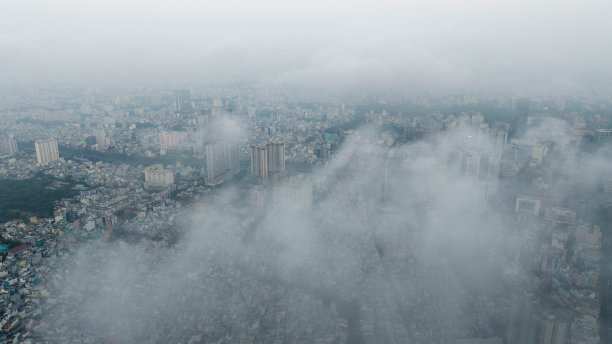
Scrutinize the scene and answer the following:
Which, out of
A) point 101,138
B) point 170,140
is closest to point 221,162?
point 170,140

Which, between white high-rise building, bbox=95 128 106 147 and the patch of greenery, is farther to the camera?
white high-rise building, bbox=95 128 106 147

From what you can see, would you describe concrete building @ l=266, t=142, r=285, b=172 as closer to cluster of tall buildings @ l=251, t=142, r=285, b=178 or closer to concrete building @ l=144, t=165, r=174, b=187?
cluster of tall buildings @ l=251, t=142, r=285, b=178

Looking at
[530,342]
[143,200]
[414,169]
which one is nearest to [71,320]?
[143,200]

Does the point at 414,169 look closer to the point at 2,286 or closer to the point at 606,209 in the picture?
the point at 606,209

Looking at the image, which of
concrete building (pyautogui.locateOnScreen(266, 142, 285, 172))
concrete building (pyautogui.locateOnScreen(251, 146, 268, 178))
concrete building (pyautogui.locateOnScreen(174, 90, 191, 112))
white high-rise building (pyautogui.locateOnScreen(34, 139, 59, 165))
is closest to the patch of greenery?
white high-rise building (pyautogui.locateOnScreen(34, 139, 59, 165))

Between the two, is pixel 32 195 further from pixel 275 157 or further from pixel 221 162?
pixel 275 157
